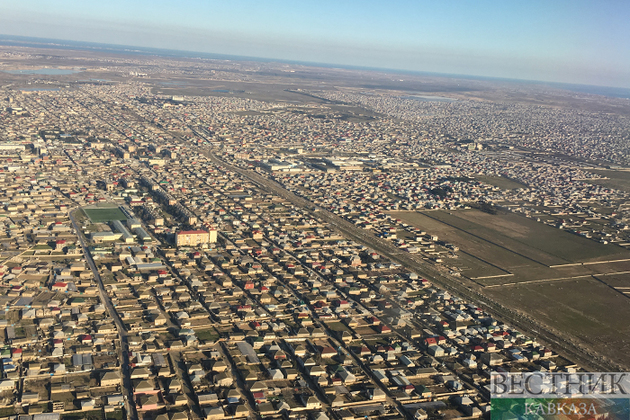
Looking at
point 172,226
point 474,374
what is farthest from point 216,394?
point 172,226

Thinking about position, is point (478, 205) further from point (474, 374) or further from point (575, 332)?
point (474, 374)

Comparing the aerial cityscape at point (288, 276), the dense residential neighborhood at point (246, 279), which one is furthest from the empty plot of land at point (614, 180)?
the dense residential neighborhood at point (246, 279)

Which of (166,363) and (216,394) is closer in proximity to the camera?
(216,394)

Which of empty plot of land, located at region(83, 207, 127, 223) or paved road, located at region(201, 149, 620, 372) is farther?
empty plot of land, located at region(83, 207, 127, 223)

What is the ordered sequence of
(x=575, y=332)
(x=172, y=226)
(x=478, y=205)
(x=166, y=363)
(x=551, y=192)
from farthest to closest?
(x=551, y=192), (x=478, y=205), (x=172, y=226), (x=575, y=332), (x=166, y=363)

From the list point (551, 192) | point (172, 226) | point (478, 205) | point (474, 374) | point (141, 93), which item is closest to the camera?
point (474, 374)
